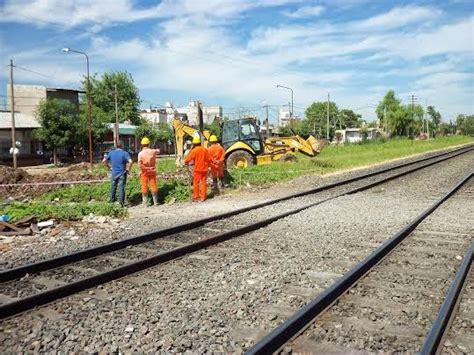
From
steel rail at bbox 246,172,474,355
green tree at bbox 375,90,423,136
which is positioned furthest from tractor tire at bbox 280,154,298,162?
green tree at bbox 375,90,423,136

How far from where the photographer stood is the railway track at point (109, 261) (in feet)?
19.2

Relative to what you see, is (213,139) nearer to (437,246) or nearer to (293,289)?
(437,246)

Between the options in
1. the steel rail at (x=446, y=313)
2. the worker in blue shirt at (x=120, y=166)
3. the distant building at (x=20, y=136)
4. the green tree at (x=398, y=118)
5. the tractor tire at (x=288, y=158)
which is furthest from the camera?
the green tree at (x=398, y=118)

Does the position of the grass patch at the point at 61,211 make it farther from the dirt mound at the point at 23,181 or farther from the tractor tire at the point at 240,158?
the tractor tire at the point at 240,158

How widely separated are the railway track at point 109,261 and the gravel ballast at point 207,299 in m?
0.16

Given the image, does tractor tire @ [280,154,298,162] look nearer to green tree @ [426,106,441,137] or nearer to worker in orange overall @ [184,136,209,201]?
worker in orange overall @ [184,136,209,201]

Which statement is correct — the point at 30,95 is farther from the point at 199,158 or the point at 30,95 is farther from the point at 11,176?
the point at 199,158

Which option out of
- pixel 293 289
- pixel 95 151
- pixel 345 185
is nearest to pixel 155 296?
pixel 293 289

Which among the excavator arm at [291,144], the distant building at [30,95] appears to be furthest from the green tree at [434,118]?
the excavator arm at [291,144]

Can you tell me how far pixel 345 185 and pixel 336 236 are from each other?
385 inches

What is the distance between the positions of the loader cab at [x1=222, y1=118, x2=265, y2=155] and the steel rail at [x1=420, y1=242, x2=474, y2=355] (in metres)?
19.2

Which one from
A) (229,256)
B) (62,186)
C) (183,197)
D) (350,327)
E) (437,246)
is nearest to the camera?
(350,327)

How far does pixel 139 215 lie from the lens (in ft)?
40.5

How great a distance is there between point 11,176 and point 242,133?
36.7ft
